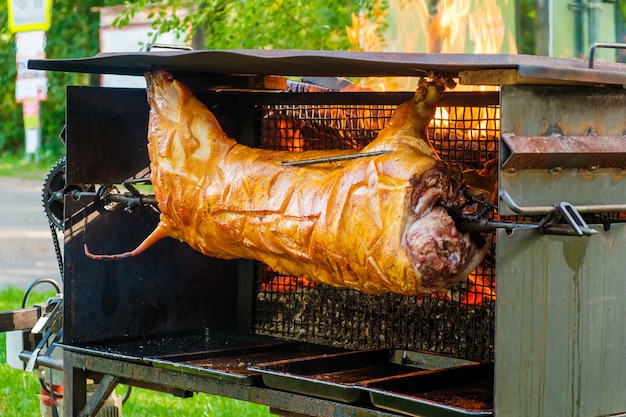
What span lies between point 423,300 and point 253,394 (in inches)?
33.1

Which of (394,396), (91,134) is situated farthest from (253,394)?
(91,134)

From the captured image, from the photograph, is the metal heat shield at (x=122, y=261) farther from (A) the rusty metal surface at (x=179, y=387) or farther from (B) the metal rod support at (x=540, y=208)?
(B) the metal rod support at (x=540, y=208)

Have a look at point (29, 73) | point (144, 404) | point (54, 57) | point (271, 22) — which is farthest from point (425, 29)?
point (54, 57)

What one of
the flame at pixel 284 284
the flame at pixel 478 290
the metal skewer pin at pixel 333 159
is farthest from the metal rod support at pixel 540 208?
the flame at pixel 284 284

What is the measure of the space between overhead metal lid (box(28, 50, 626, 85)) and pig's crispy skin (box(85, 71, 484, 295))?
0.19 metres

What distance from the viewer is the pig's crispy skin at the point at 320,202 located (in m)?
3.12

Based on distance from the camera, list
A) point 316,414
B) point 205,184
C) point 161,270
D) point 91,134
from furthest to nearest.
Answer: point 161,270 < point 91,134 < point 205,184 < point 316,414

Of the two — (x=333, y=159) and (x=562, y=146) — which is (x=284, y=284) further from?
(x=562, y=146)

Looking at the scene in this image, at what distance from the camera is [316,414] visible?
10.9 ft

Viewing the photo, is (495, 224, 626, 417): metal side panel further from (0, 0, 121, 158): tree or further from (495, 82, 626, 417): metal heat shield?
(0, 0, 121, 158): tree

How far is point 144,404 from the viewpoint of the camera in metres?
6.69

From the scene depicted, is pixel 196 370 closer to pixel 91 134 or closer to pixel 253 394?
pixel 253 394

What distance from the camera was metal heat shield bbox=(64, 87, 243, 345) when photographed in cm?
424

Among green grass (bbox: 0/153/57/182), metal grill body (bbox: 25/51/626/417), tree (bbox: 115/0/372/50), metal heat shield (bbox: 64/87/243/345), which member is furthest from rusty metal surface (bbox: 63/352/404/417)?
green grass (bbox: 0/153/57/182)
